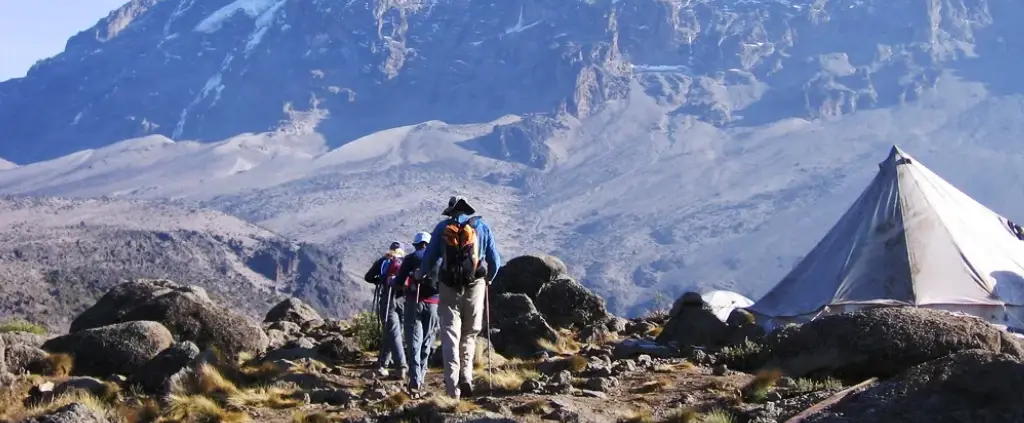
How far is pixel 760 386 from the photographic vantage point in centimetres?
983

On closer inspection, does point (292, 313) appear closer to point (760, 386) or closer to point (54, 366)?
point (54, 366)

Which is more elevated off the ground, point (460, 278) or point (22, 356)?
point (460, 278)

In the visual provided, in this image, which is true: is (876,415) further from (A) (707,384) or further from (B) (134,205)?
(B) (134,205)

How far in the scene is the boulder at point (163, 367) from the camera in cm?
1159

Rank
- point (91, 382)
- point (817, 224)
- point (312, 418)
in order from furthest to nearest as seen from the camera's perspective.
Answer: point (817, 224), point (91, 382), point (312, 418)

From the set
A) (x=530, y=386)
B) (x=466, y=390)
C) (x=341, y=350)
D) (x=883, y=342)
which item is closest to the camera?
(x=883, y=342)

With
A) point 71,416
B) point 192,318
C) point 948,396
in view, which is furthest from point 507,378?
point 192,318

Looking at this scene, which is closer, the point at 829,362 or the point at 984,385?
the point at 984,385

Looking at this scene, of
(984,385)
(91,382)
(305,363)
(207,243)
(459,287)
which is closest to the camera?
(984,385)

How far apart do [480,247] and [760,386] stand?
109 inches

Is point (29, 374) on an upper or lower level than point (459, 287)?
lower

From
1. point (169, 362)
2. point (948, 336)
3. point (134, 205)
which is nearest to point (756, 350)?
point (948, 336)

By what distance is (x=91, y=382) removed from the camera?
11500mm

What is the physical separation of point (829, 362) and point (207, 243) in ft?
403
